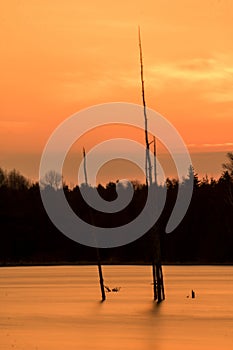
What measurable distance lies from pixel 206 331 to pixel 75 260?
2939 inches

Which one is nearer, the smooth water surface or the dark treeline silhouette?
the smooth water surface

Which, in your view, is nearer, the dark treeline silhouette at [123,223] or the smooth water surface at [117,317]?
the smooth water surface at [117,317]

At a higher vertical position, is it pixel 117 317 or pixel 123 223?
pixel 123 223

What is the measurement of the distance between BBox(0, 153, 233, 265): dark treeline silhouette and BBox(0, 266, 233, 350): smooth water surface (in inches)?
1229

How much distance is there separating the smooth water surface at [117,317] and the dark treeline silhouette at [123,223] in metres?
31.2

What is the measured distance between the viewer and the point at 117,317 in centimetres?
4597

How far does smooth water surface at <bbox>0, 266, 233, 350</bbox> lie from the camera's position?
122ft

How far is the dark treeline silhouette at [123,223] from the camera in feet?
345

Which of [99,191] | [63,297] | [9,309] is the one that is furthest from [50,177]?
[9,309]

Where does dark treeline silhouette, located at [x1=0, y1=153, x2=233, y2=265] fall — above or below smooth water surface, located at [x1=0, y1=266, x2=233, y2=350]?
above

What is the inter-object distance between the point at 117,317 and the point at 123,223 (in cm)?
7004

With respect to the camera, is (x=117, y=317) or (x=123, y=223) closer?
(x=117, y=317)

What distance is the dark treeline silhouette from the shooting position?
105 meters

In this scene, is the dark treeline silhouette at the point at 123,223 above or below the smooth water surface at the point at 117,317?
above
